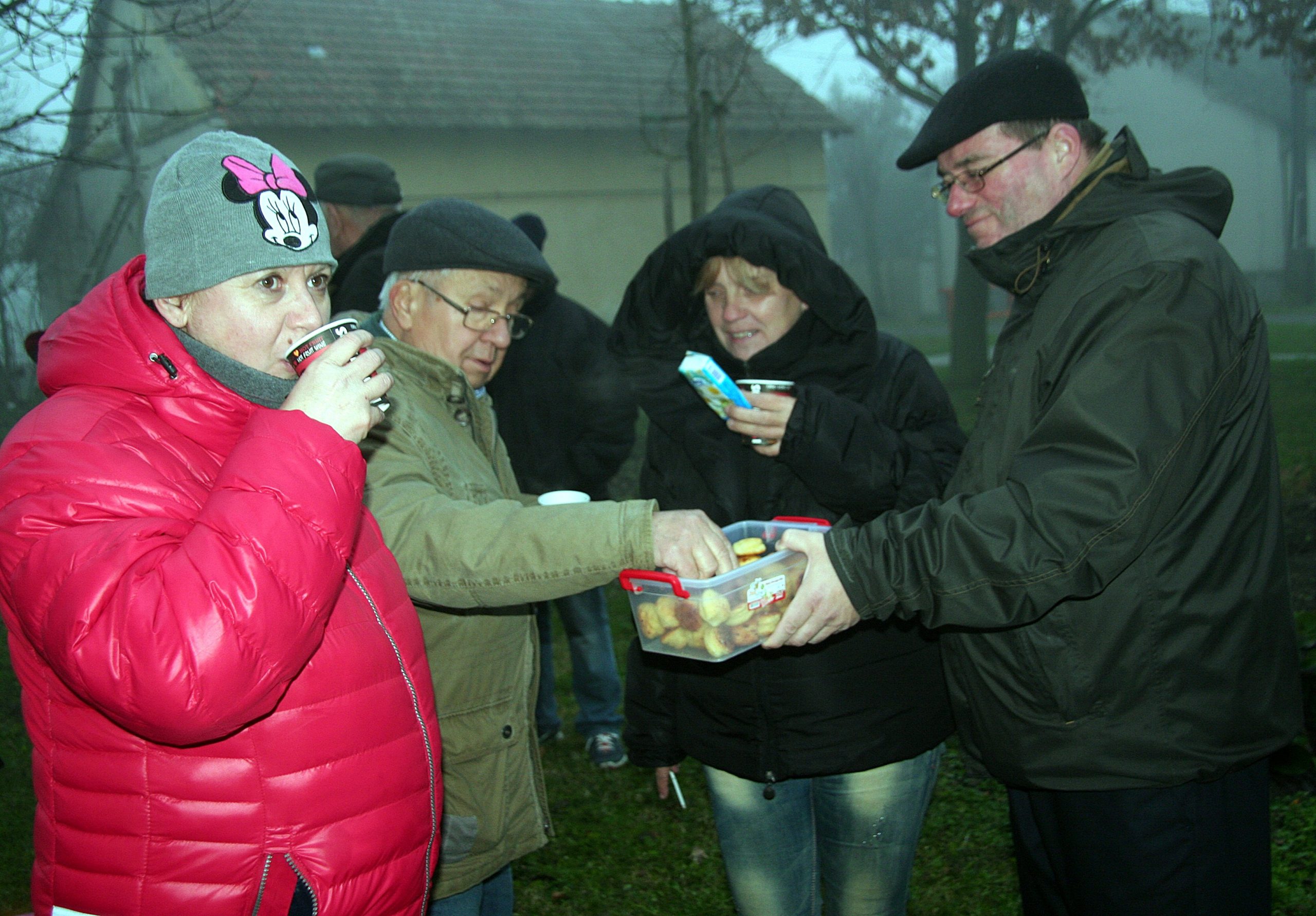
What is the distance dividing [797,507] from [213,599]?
169cm

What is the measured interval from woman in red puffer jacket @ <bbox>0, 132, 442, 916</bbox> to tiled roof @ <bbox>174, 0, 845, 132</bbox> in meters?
9.58

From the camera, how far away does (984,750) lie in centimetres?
227

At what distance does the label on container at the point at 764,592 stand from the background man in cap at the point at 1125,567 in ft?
0.16

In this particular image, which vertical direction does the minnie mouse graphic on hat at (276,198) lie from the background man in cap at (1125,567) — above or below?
above

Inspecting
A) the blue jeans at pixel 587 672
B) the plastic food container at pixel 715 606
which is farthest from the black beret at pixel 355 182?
the plastic food container at pixel 715 606

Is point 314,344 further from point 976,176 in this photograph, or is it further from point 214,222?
point 976,176

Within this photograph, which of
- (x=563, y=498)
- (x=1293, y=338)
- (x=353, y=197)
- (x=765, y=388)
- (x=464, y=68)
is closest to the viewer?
(x=563, y=498)

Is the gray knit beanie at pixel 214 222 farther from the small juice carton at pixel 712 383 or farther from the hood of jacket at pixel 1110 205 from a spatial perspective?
the hood of jacket at pixel 1110 205

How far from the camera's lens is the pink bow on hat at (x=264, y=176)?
1.72 meters

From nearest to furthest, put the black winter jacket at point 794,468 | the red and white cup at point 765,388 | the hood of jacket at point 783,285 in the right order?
1. the black winter jacket at point 794,468
2. the red and white cup at point 765,388
3. the hood of jacket at point 783,285

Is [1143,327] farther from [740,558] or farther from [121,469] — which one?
[121,469]

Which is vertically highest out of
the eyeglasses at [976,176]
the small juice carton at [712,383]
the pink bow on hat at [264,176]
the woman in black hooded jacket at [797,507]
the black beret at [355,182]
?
the pink bow on hat at [264,176]

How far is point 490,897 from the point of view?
253 centimetres

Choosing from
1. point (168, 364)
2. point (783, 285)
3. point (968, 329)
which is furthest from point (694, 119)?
point (168, 364)
